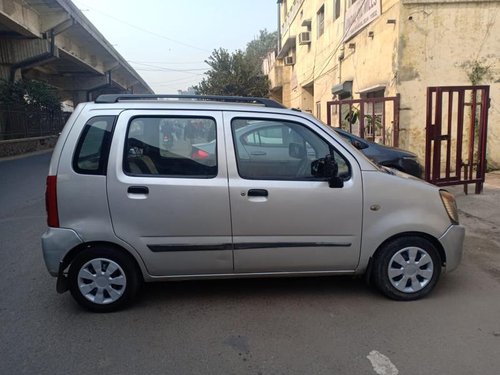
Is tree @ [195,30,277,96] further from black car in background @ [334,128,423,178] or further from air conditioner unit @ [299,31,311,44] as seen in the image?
black car in background @ [334,128,423,178]

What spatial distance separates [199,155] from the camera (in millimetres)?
3834

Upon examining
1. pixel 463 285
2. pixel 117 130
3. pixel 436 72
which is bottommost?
pixel 463 285

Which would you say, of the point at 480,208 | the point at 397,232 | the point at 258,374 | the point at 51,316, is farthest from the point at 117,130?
the point at 480,208

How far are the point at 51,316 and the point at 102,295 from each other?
449mm

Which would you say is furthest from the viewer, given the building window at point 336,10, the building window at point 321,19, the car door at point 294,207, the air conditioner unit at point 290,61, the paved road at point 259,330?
the air conditioner unit at point 290,61

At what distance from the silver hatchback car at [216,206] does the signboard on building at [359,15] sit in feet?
29.7

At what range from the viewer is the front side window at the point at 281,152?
3.86m

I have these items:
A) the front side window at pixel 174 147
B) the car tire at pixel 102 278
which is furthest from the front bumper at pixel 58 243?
the front side window at pixel 174 147

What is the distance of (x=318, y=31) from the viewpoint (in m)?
21.2

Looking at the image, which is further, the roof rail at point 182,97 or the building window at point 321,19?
the building window at point 321,19

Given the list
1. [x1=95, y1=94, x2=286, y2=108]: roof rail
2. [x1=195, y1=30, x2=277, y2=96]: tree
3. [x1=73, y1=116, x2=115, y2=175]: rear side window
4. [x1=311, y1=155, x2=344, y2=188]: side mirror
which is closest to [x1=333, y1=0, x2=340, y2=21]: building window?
[x1=95, y1=94, x2=286, y2=108]: roof rail

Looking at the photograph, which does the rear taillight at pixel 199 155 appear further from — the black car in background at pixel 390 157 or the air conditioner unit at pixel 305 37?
the air conditioner unit at pixel 305 37

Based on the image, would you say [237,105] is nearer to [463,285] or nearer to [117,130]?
[117,130]

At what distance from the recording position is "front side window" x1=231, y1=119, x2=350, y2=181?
152 inches
